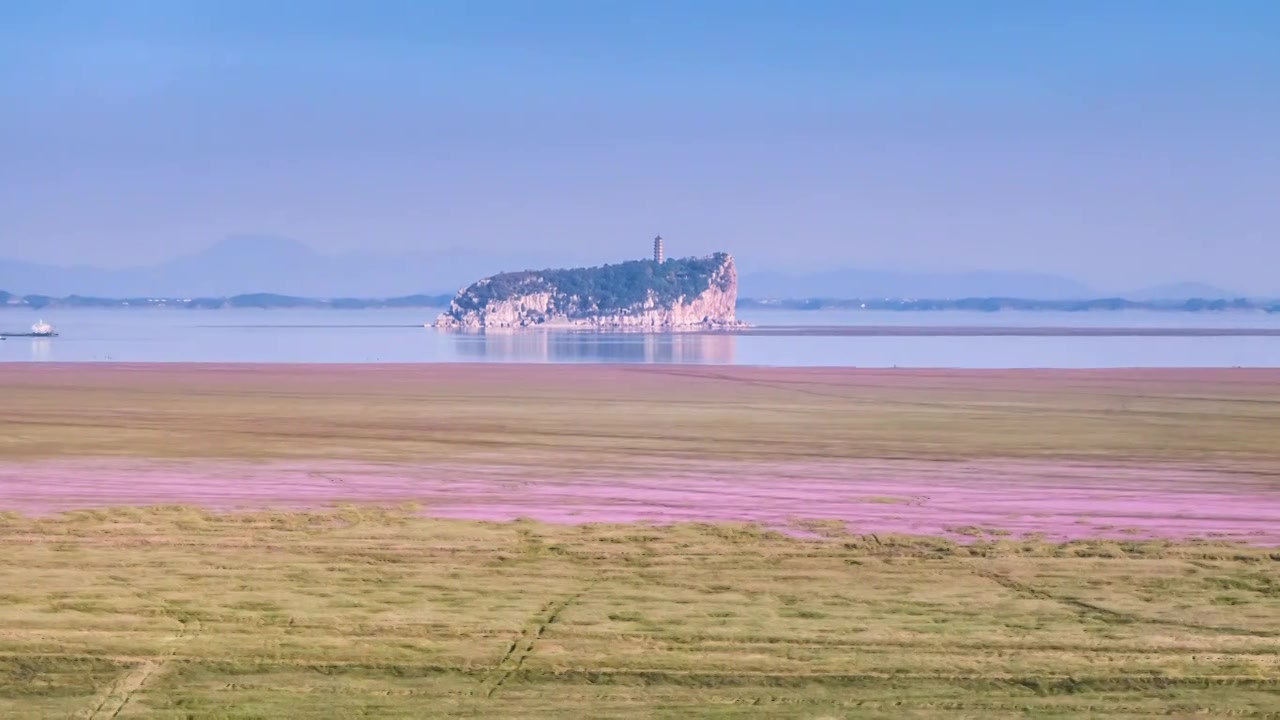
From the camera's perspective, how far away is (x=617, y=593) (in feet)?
44.4

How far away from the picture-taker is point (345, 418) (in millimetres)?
36469

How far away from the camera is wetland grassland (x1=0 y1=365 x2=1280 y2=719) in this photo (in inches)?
410

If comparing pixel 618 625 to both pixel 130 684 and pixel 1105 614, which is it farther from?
pixel 1105 614

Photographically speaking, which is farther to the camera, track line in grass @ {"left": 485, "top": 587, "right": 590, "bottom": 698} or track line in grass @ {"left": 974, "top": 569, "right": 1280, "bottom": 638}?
track line in grass @ {"left": 974, "top": 569, "right": 1280, "bottom": 638}

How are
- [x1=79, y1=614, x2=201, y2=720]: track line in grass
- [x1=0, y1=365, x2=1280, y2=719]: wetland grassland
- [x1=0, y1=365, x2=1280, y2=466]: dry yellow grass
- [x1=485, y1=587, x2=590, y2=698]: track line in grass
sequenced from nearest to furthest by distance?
[x1=79, y1=614, x2=201, y2=720]: track line in grass < [x1=0, y1=365, x2=1280, y2=719]: wetland grassland < [x1=485, y1=587, x2=590, y2=698]: track line in grass < [x1=0, y1=365, x2=1280, y2=466]: dry yellow grass

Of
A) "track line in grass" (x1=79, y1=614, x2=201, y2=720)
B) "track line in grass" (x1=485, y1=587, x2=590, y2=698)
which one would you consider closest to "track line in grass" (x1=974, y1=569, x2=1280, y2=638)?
"track line in grass" (x1=485, y1=587, x2=590, y2=698)

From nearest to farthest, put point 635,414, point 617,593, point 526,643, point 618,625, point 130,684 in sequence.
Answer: point 130,684, point 526,643, point 618,625, point 617,593, point 635,414

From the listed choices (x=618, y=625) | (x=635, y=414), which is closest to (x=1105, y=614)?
(x=618, y=625)

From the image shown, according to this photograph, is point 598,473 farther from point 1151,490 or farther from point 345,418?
point 345,418

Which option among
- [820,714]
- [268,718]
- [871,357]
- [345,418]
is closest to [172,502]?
[268,718]

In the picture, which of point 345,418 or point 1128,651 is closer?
point 1128,651

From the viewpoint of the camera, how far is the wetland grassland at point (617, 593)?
10.4 meters

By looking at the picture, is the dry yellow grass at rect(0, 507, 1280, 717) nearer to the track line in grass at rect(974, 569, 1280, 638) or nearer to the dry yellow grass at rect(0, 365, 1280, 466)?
the track line in grass at rect(974, 569, 1280, 638)

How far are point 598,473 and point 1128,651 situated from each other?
44.6 feet
